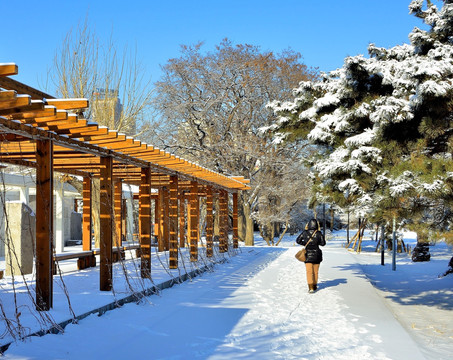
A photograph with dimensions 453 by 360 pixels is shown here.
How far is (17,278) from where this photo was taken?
10133mm

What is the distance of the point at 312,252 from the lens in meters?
10.4

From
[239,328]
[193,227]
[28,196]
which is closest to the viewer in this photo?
[239,328]

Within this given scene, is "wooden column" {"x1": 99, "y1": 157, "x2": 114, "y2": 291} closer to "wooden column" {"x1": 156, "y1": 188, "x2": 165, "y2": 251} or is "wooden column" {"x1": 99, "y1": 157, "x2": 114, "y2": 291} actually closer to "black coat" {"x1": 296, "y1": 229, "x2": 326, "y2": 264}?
"black coat" {"x1": 296, "y1": 229, "x2": 326, "y2": 264}

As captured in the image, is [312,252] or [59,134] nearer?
[59,134]

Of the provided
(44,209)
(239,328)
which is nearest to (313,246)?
(239,328)

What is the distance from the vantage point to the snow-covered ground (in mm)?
5582

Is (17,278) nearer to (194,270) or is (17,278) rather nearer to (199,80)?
(194,270)

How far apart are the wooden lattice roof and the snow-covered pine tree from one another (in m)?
3.17

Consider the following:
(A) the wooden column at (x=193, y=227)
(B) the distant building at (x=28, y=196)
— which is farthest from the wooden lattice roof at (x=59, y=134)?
(B) the distant building at (x=28, y=196)

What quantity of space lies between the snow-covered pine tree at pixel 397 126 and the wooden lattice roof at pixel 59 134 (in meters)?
3.17

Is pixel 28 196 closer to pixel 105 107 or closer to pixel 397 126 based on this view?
pixel 105 107

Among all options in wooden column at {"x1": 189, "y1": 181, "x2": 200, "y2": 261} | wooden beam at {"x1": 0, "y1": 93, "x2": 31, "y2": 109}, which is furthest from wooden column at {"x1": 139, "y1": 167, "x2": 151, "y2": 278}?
wooden beam at {"x1": 0, "y1": 93, "x2": 31, "y2": 109}

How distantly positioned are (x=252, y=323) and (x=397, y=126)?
11.9 ft

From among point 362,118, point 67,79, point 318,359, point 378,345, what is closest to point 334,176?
point 362,118
